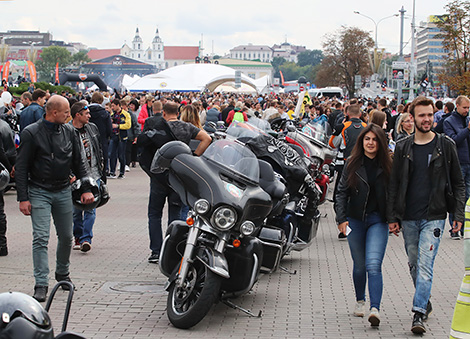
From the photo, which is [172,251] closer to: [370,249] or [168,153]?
[168,153]

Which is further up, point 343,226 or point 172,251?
point 343,226

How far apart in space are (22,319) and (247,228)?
3.29m

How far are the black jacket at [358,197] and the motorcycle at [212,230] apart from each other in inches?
24.7

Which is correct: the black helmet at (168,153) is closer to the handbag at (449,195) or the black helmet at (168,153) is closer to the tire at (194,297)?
the tire at (194,297)

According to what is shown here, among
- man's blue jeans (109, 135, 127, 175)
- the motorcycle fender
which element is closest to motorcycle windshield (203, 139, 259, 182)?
the motorcycle fender

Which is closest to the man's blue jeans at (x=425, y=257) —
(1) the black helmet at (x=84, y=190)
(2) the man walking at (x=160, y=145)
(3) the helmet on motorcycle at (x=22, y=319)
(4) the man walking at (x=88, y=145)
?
(2) the man walking at (x=160, y=145)

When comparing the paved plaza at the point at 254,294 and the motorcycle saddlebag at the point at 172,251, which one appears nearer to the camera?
the paved plaza at the point at 254,294

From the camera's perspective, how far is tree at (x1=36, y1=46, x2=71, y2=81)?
186m

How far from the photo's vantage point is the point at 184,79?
2393 inches

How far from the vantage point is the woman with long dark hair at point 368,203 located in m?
6.56

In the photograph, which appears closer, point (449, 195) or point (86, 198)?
point (449, 195)

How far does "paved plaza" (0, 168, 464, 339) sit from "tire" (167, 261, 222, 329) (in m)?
0.13

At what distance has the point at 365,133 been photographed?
6.70m

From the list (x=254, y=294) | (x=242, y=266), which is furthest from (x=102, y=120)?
(x=242, y=266)
